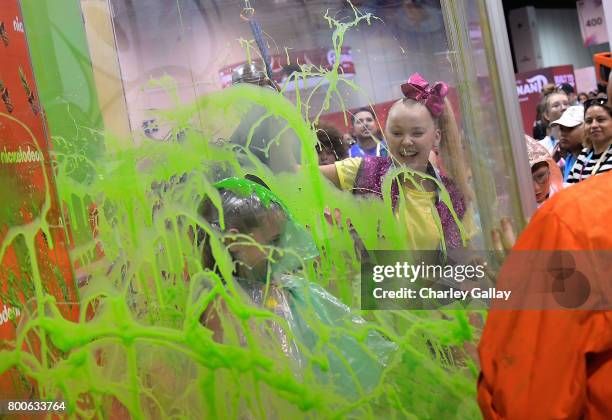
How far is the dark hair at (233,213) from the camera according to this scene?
64.0 inches

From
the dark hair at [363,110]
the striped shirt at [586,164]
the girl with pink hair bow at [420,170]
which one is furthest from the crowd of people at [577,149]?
the dark hair at [363,110]

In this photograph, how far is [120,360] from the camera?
5.56 ft

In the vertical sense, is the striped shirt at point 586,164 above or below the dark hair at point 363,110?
below

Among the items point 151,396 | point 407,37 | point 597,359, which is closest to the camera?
point 597,359

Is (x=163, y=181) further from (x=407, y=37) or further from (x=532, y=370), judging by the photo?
(x=532, y=370)

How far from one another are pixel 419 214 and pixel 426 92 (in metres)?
0.25

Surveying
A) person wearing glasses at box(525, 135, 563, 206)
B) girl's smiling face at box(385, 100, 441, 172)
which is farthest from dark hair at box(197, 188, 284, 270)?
person wearing glasses at box(525, 135, 563, 206)

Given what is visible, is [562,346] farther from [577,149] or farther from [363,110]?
[577,149]

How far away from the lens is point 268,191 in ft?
5.32

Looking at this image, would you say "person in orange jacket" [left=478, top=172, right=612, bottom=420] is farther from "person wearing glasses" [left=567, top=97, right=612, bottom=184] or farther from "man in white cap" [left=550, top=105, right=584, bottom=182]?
"man in white cap" [left=550, top=105, right=584, bottom=182]

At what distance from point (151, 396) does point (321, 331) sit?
1.33ft

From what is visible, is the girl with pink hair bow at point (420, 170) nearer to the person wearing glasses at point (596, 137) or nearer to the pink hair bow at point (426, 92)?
the pink hair bow at point (426, 92)

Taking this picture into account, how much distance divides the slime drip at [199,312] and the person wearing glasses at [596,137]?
196cm

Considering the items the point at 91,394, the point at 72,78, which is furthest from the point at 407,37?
the point at 91,394
